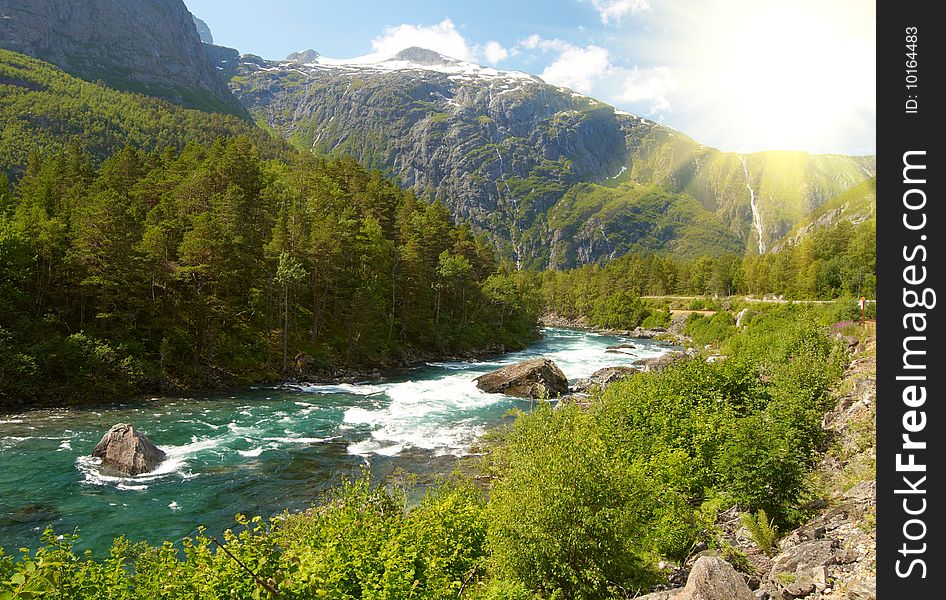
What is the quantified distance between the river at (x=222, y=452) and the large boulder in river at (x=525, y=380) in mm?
1751

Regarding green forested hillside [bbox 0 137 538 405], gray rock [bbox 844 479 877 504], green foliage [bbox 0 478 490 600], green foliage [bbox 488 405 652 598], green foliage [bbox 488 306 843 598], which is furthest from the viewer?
green forested hillside [bbox 0 137 538 405]

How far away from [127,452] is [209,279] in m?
24.7

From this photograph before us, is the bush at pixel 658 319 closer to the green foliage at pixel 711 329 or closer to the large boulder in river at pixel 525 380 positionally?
the green foliage at pixel 711 329

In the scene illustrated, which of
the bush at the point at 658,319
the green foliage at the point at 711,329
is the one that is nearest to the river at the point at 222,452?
the green foliage at the point at 711,329

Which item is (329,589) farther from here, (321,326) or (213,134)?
(213,134)

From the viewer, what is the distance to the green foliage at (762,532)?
520 inches

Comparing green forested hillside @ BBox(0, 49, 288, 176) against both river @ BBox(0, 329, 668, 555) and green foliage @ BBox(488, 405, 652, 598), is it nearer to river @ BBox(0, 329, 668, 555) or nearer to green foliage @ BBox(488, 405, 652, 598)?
river @ BBox(0, 329, 668, 555)

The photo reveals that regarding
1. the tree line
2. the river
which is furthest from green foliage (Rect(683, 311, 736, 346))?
the river

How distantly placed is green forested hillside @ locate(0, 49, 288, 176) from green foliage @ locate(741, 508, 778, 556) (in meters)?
137

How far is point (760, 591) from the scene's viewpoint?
9.97 metres

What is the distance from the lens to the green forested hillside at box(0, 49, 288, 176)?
420 ft

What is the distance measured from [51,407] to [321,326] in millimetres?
26125

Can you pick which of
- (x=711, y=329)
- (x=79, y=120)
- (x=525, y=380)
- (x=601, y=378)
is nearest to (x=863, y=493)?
(x=525, y=380)
